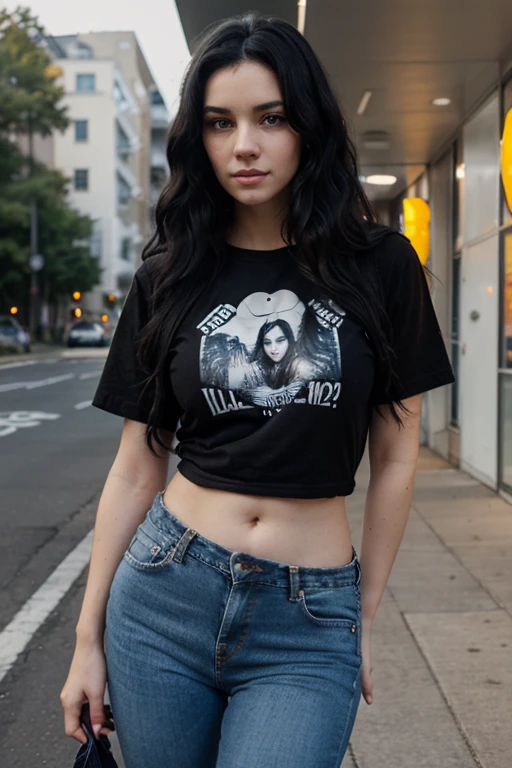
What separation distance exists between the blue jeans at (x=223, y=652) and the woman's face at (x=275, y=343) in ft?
1.13

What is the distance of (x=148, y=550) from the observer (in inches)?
74.2

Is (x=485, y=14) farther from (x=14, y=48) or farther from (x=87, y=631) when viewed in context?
(x=14, y=48)

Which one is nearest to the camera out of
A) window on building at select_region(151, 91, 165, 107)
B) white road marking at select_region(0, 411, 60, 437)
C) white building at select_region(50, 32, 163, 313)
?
white road marking at select_region(0, 411, 60, 437)

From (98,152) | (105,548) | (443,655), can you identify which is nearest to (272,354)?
(105,548)

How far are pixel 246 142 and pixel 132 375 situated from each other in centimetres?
51

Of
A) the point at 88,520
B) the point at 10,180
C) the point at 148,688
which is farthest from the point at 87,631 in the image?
the point at 10,180

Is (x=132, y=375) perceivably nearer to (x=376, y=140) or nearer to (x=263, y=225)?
(x=263, y=225)

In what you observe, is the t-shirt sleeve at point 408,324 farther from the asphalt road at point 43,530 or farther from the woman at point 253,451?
the asphalt road at point 43,530

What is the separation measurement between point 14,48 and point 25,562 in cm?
4173

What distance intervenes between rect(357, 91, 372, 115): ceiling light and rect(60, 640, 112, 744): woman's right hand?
8426 mm

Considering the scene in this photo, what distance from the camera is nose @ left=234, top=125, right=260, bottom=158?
6.16ft

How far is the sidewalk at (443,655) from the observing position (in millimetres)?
3688

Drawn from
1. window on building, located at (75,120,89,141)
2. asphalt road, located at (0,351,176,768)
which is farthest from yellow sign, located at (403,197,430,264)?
window on building, located at (75,120,89,141)

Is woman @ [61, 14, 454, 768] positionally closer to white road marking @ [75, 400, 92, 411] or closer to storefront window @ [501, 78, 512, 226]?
storefront window @ [501, 78, 512, 226]
